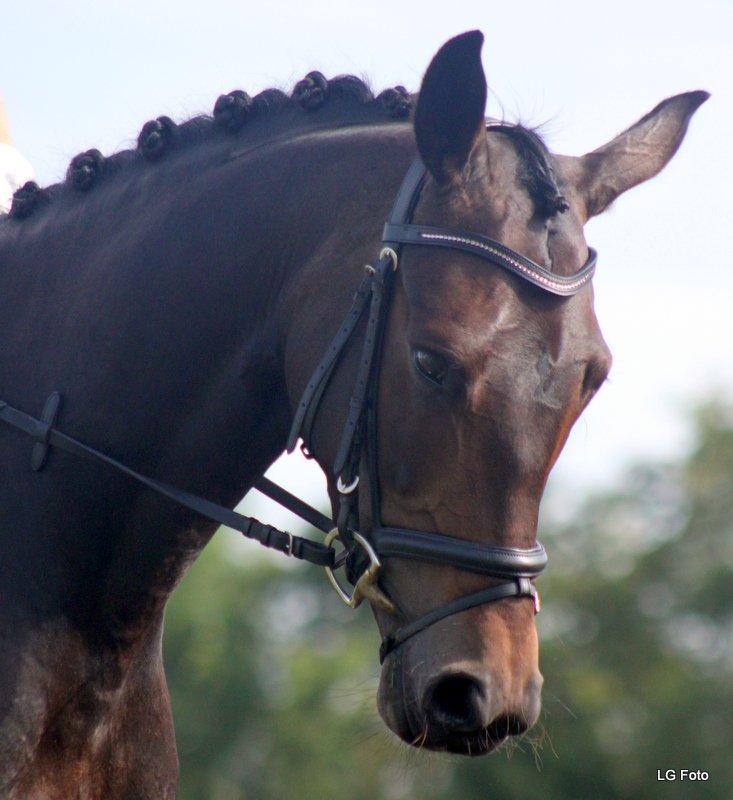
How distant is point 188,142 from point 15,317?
0.89m

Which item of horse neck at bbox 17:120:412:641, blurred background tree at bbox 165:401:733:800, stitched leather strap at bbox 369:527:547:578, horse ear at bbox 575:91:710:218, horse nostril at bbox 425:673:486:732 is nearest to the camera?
horse nostril at bbox 425:673:486:732

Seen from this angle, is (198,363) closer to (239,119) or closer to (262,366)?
(262,366)

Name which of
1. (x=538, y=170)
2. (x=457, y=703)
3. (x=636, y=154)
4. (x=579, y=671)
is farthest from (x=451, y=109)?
(x=579, y=671)

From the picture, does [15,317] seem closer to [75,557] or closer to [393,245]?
[75,557]

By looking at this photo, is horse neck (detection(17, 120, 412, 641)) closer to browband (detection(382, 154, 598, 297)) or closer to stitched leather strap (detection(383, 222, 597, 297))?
browband (detection(382, 154, 598, 297))

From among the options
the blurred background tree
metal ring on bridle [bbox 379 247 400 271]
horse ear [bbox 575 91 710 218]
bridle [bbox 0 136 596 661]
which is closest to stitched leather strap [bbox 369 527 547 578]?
bridle [bbox 0 136 596 661]

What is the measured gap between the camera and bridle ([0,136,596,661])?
11.6 feet

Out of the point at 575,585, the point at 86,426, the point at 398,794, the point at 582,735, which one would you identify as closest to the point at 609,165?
the point at 86,426

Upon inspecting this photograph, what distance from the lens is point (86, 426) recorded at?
415 centimetres

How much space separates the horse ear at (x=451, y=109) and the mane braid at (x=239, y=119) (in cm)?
55

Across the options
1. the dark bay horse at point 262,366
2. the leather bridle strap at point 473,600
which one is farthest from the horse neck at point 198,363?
the leather bridle strap at point 473,600

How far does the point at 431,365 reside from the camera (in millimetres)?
3586

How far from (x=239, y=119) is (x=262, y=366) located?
996 mm

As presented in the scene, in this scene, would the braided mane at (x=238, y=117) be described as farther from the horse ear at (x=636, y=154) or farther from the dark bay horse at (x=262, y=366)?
the horse ear at (x=636, y=154)
